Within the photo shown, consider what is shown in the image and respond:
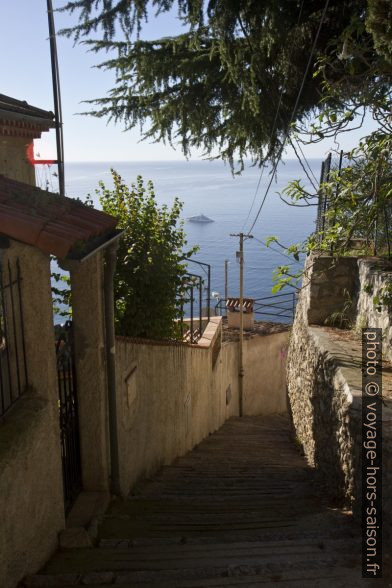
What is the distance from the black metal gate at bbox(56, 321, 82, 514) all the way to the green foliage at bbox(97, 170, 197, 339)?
6.08 feet

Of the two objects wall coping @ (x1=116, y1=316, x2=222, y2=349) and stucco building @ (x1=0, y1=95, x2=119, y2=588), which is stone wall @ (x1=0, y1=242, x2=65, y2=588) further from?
wall coping @ (x1=116, y1=316, x2=222, y2=349)

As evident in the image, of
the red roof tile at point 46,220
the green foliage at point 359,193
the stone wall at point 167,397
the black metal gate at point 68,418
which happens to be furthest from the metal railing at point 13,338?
the green foliage at point 359,193

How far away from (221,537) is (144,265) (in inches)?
133

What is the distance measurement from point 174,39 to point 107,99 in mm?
1574

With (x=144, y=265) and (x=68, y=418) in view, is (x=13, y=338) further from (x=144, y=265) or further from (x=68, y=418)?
(x=144, y=265)

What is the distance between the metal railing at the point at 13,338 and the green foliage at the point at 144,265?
289cm

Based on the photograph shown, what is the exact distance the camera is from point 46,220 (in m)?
3.46

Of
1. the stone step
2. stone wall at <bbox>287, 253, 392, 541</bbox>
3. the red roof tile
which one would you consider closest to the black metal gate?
the red roof tile

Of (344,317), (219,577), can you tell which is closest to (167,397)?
(344,317)

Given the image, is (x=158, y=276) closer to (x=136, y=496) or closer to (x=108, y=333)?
(x=108, y=333)

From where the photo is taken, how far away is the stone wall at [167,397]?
18.6 feet

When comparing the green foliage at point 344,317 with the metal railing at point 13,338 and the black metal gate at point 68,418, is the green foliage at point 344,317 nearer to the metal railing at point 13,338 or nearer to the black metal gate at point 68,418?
the black metal gate at point 68,418

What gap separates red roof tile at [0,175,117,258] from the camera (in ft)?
10.7

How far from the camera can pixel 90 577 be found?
3289mm
